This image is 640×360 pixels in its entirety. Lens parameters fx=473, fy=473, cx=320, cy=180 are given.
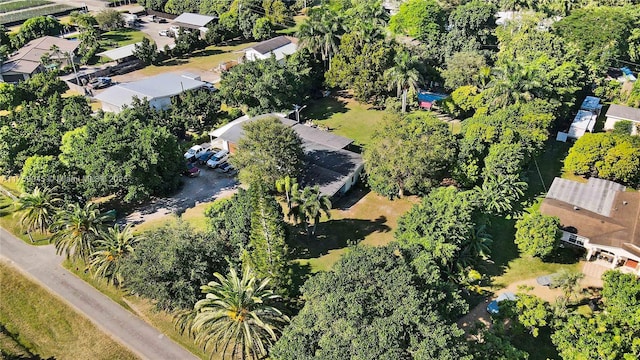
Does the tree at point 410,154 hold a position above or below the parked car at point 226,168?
above

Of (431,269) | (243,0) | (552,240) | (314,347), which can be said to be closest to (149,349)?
(314,347)

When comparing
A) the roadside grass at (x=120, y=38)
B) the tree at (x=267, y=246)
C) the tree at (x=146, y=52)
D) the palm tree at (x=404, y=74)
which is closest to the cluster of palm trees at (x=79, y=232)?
the tree at (x=267, y=246)

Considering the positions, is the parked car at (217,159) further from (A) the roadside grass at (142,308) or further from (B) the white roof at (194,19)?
(B) the white roof at (194,19)

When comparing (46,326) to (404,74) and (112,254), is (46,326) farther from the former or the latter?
(404,74)

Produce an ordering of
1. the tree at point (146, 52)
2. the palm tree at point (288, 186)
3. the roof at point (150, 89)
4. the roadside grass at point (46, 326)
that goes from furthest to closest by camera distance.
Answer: the tree at point (146, 52) → the roof at point (150, 89) → the palm tree at point (288, 186) → the roadside grass at point (46, 326)

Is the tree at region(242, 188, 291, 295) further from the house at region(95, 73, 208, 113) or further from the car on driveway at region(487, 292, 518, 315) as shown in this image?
the house at region(95, 73, 208, 113)

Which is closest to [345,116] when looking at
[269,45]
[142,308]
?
[269,45]

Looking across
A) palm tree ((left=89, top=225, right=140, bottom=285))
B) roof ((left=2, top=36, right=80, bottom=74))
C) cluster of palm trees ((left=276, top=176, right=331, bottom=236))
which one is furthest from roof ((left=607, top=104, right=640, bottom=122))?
roof ((left=2, top=36, right=80, bottom=74))
